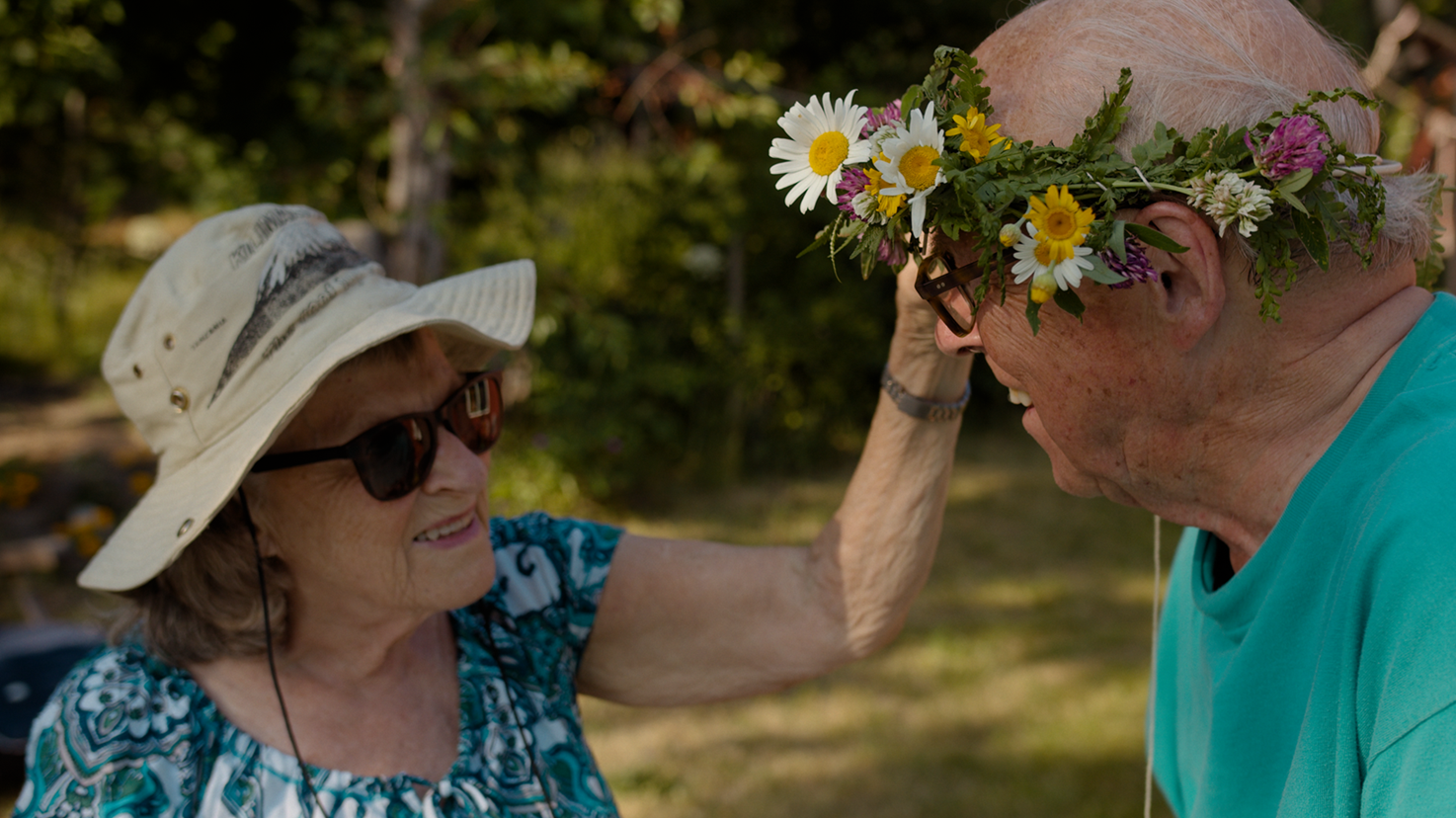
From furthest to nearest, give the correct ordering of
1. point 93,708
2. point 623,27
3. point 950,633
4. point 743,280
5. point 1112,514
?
point 743,280 < point 1112,514 < point 623,27 < point 950,633 < point 93,708

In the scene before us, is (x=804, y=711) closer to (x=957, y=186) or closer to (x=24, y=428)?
(x=957, y=186)

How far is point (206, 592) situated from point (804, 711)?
3.13m

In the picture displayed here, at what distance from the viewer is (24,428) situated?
6.93 m

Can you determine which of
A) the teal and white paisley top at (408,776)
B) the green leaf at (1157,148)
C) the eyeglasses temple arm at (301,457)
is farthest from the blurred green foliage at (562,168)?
the green leaf at (1157,148)

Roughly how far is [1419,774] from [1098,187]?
2.24 feet

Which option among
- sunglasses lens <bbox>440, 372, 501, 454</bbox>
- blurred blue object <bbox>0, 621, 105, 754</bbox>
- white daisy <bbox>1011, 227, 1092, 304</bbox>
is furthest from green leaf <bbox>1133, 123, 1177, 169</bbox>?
blurred blue object <bbox>0, 621, 105, 754</bbox>

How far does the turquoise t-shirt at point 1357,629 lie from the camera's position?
41.8 inches

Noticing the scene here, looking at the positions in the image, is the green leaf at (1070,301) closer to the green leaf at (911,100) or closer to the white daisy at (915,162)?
the white daisy at (915,162)

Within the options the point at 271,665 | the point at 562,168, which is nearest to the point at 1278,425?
the point at 271,665

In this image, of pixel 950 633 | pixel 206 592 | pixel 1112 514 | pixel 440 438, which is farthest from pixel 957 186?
pixel 1112 514

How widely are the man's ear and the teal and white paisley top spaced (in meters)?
1.21

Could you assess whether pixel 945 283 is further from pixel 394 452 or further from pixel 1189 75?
pixel 394 452

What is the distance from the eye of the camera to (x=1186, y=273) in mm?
1237

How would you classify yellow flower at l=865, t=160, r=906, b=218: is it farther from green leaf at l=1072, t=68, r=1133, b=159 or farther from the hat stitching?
the hat stitching
